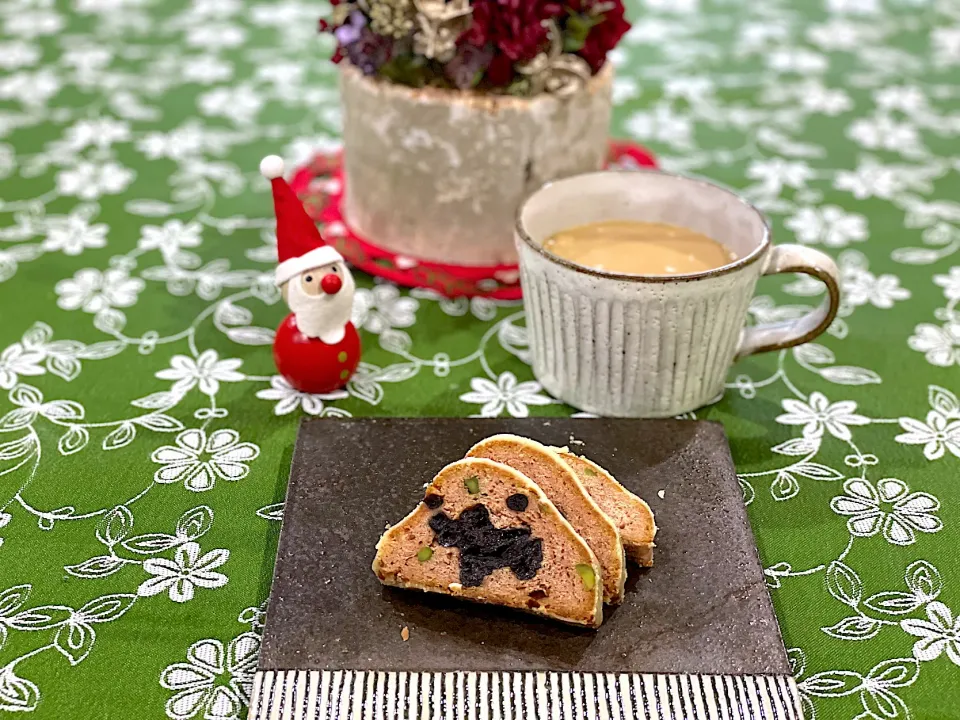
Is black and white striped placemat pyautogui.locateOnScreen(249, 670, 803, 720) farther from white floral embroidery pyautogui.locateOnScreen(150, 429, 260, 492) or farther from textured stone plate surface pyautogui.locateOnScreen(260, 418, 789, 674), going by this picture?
white floral embroidery pyautogui.locateOnScreen(150, 429, 260, 492)

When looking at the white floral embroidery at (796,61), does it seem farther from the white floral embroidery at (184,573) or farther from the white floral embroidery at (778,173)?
the white floral embroidery at (184,573)

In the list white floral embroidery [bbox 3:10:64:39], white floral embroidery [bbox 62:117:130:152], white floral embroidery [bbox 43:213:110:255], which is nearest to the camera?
white floral embroidery [bbox 43:213:110:255]

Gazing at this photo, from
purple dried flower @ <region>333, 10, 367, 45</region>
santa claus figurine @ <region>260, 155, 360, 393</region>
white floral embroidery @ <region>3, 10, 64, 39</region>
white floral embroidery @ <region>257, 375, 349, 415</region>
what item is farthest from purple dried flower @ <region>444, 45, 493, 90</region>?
white floral embroidery @ <region>3, 10, 64, 39</region>

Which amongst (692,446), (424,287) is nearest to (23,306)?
(424,287)

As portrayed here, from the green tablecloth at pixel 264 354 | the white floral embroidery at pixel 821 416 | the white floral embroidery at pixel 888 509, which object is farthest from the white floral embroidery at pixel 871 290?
the white floral embroidery at pixel 888 509

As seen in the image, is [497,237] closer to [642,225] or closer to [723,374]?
[642,225]
